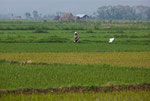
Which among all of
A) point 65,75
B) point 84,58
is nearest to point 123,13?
point 84,58

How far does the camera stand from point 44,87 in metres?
8.05

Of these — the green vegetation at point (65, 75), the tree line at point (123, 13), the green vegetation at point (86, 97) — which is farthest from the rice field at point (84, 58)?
the tree line at point (123, 13)

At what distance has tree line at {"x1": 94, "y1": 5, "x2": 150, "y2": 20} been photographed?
345ft

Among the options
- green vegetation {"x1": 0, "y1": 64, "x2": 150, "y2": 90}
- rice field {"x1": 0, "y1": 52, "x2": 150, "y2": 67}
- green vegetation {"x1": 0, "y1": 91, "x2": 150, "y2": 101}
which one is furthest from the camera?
rice field {"x1": 0, "y1": 52, "x2": 150, "y2": 67}

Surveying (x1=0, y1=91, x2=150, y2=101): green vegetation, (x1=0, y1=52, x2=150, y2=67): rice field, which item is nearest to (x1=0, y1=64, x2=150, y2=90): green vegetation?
(x1=0, y1=91, x2=150, y2=101): green vegetation

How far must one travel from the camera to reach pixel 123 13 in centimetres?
10762

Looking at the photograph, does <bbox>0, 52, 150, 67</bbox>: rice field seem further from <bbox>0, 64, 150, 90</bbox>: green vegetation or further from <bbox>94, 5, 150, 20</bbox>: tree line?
<bbox>94, 5, 150, 20</bbox>: tree line

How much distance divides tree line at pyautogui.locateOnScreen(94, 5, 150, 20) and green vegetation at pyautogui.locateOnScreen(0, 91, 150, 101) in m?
95.1

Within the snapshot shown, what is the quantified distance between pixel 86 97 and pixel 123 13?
336 ft

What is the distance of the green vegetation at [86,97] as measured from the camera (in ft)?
23.9

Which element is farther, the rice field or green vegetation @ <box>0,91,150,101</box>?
the rice field

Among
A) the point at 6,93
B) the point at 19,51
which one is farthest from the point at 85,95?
the point at 19,51

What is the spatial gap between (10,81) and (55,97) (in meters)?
1.80

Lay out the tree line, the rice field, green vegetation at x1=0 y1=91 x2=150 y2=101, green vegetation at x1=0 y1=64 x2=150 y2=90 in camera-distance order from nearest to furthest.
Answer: green vegetation at x1=0 y1=91 x2=150 y2=101
green vegetation at x1=0 y1=64 x2=150 y2=90
the rice field
the tree line
